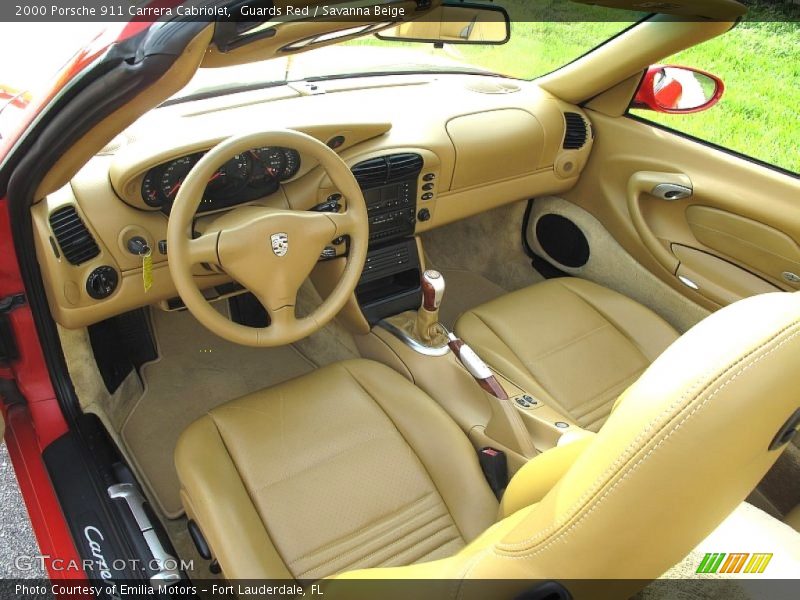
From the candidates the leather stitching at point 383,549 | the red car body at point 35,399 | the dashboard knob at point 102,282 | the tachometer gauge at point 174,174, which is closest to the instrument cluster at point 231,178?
the tachometer gauge at point 174,174

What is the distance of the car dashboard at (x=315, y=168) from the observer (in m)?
1.62

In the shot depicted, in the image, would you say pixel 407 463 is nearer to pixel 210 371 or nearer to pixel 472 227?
pixel 210 371

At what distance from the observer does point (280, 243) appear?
5.08 feet

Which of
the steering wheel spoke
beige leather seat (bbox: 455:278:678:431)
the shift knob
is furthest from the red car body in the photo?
beige leather seat (bbox: 455:278:678:431)

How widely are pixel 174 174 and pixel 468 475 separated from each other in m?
1.13

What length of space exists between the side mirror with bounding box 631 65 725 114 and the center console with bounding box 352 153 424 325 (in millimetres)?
1005

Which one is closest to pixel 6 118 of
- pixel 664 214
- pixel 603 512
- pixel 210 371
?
pixel 210 371

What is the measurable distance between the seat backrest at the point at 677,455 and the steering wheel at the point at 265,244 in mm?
1008

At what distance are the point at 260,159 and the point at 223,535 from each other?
1001mm

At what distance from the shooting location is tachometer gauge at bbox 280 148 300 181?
1.78 metres

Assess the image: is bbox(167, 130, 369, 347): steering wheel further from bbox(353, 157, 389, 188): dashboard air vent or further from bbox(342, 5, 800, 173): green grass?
bbox(342, 5, 800, 173): green grass

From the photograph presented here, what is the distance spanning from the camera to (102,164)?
1.67 meters

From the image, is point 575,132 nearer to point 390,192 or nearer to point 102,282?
point 390,192

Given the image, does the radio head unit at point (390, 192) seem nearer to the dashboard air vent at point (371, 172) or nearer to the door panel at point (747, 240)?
the dashboard air vent at point (371, 172)
